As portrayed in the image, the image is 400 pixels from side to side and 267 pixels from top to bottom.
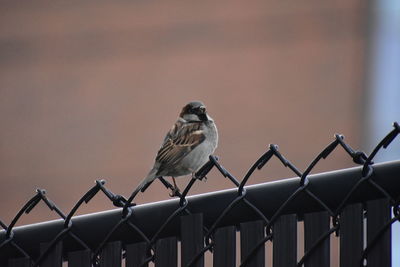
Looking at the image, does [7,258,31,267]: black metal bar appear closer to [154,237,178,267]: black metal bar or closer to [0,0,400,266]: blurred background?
[154,237,178,267]: black metal bar

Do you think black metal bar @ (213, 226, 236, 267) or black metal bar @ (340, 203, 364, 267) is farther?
black metal bar @ (213, 226, 236, 267)

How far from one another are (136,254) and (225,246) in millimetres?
270

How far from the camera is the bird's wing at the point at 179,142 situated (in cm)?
404

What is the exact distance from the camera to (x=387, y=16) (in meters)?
9.34

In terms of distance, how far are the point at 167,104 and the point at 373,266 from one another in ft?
27.0

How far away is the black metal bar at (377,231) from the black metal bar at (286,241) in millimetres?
200

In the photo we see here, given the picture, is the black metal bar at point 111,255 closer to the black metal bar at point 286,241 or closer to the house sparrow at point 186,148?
the black metal bar at point 286,241

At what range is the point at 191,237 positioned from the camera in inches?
83.7

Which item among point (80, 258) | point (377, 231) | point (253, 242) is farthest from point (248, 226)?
point (80, 258)

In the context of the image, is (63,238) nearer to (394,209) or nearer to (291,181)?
(291,181)

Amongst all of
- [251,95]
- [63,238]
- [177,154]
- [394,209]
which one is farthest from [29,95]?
[394,209]

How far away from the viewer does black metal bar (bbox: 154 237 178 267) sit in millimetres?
2162

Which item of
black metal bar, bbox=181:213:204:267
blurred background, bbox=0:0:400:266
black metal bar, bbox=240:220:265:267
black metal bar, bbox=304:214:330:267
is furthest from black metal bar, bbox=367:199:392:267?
blurred background, bbox=0:0:400:266

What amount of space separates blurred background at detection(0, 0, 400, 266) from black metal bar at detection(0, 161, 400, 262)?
6892 mm
